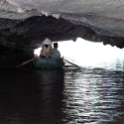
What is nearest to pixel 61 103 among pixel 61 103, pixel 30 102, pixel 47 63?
pixel 61 103

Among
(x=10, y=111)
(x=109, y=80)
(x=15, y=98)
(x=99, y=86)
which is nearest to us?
(x=10, y=111)

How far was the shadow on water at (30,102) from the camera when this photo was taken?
8.47 m

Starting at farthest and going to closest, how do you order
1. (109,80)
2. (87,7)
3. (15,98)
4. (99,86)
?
(109,80) < (99,86) < (15,98) < (87,7)

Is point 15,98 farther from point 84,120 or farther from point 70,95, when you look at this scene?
point 84,120

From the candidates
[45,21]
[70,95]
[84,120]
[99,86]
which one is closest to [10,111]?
[84,120]

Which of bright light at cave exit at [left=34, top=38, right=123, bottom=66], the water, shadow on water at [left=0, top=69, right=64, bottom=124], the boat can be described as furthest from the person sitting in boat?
the water

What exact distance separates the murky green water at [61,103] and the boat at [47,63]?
638 centimetres

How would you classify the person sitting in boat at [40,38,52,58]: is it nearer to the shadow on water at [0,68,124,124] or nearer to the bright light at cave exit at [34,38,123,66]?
the bright light at cave exit at [34,38,123,66]

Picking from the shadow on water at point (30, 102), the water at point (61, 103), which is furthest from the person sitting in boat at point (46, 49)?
the water at point (61, 103)

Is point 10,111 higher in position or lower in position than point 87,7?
lower

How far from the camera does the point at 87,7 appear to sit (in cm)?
718

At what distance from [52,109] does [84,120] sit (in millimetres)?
1300

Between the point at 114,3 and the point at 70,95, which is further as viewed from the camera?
the point at 70,95

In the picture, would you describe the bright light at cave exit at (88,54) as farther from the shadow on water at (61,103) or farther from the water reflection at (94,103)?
the water reflection at (94,103)
